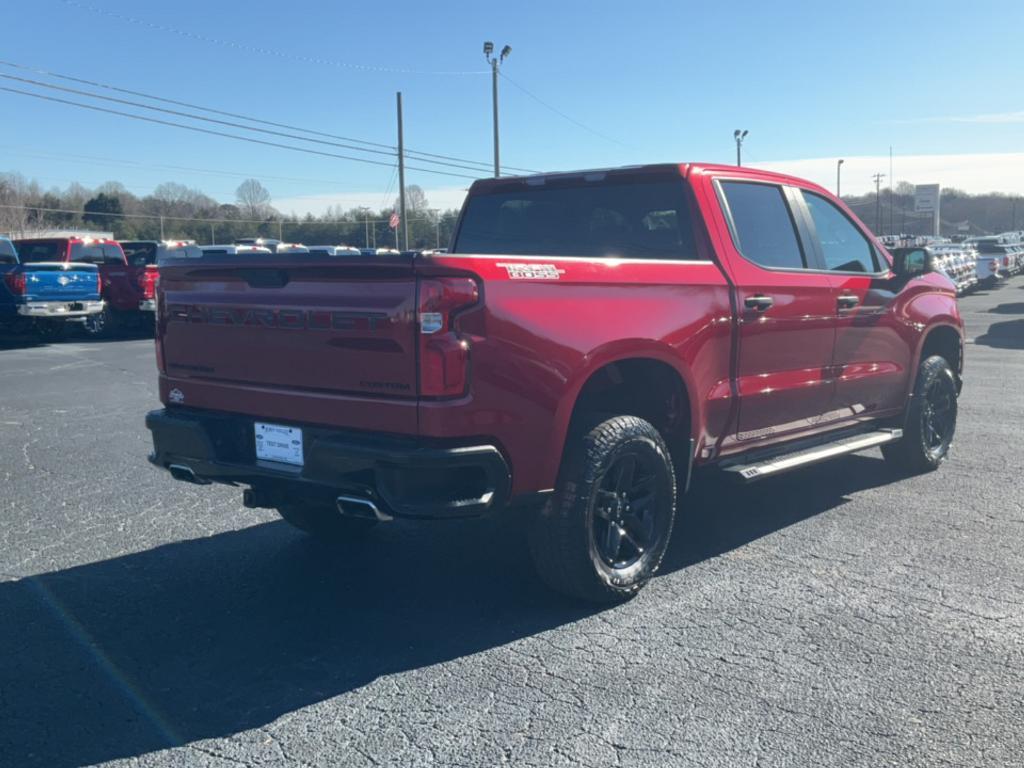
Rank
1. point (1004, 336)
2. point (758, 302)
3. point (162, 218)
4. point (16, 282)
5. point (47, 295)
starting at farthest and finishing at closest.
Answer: point (162, 218)
point (1004, 336)
point (47, 295)
point (16, 282)
point (758, 302)

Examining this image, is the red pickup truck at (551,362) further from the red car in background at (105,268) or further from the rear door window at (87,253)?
the rear door window at (87,253)

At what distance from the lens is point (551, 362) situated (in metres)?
4.01

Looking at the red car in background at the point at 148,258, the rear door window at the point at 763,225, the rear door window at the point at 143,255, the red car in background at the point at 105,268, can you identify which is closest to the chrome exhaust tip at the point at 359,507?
the rear door window at the point at 763,225

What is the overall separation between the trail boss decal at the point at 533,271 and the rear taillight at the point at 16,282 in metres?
16.6

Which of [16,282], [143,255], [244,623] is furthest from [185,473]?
[143,255]

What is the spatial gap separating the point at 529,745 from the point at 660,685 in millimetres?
654

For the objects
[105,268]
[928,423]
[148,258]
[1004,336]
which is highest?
[148,258]

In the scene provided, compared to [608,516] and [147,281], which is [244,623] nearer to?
[608,516]

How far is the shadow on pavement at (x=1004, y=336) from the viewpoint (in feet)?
55.2

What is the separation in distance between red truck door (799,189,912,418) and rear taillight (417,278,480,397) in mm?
3028

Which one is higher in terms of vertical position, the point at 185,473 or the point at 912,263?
the point at 912,263

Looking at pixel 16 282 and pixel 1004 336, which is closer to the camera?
pixel 16 282

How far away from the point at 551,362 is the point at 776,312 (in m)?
1.87

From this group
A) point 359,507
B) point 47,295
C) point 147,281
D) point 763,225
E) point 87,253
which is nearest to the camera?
point 359,507
